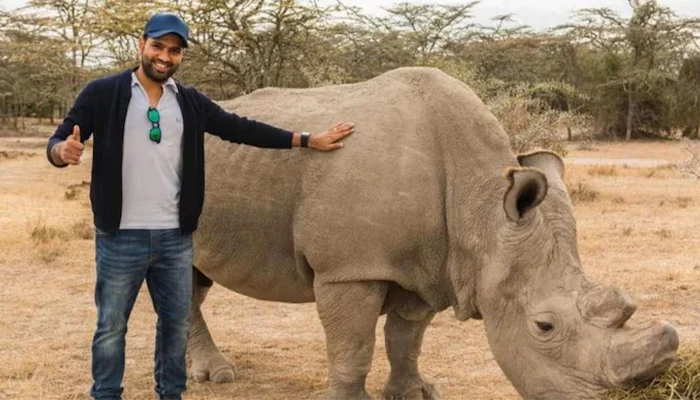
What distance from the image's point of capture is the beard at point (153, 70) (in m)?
4.57

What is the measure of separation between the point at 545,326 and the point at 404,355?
1.85 metres

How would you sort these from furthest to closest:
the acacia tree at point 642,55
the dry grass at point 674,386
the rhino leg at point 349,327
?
the acacia tree at point 642,55 → the rhino leg at point 349,327 → the dry grass at point 674,386

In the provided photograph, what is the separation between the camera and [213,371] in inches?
276

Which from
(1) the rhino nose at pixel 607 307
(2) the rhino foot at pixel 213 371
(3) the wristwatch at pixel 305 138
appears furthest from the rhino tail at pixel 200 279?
(1) the rhino nose at pixel 607 307

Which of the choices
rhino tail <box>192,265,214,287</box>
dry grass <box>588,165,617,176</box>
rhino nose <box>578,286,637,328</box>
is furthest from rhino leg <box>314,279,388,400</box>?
dry grass <box>588,165,617,176</box>

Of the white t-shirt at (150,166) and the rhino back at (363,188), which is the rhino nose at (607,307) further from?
the white t-shirt at (150,166)

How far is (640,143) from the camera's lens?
40.2 m

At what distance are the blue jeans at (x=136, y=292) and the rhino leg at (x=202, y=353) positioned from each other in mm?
1940

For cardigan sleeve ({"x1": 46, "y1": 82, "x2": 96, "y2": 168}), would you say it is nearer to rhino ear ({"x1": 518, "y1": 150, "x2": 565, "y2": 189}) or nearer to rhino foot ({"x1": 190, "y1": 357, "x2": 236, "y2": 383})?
rhino ear ({"x1": 518, "y1": 150, "x2": 565, "y2": 189})

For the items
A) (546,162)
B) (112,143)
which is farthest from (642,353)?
(112,143)

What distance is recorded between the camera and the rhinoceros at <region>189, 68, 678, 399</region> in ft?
14.7

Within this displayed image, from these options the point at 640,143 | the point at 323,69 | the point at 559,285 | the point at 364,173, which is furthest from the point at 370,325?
the point at 640,143

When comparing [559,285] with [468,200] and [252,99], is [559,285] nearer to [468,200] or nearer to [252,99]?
[468,200]

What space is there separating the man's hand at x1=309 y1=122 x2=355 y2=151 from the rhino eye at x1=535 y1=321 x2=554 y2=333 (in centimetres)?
156
